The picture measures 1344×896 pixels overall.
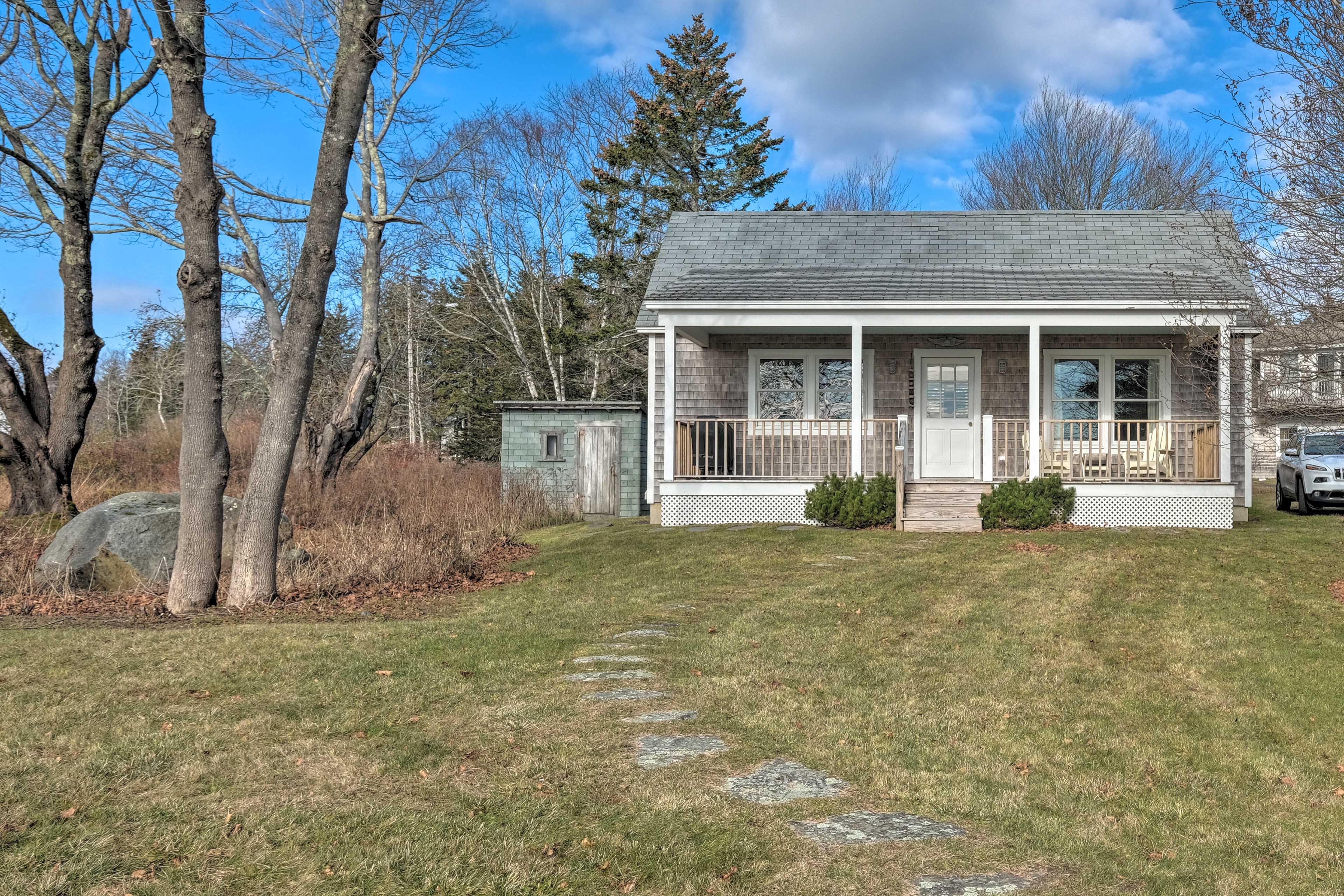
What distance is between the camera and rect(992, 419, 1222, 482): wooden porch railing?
14.3 meters

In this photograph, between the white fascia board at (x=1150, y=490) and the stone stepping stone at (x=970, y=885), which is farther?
the white fascia board at (x=1150, y=490)

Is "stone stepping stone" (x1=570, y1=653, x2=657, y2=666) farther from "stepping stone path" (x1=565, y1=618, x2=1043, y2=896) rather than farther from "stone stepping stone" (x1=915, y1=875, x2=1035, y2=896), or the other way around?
"stone stepping stone" (x1=915, y1=875, x2=1035, y2=896)

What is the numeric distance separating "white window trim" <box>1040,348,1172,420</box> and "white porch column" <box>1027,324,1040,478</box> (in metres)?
1.22

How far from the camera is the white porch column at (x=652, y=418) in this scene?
52.8 feet

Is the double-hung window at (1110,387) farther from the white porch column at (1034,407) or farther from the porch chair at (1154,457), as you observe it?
the white porch column at (1034,407)

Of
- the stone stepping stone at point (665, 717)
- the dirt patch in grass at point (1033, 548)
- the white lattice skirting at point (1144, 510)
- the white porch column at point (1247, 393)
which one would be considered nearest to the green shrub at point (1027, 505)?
the white lattice skirting at point (1144, 510)

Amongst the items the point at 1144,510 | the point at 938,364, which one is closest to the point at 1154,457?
the point at 1144,510

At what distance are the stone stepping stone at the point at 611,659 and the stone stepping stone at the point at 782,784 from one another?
6.95 ft

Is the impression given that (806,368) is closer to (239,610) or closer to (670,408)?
(670,408)

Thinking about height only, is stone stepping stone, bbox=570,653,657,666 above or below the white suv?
below

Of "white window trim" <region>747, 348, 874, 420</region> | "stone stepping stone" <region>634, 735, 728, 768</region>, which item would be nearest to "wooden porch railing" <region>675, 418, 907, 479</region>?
"white window trim" <region>747, 348, 874, 420</region>

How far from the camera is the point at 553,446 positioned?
753 inches

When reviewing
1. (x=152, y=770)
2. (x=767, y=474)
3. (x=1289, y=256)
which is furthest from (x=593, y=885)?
(x=767, y=474)

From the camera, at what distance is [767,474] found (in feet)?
52.5
